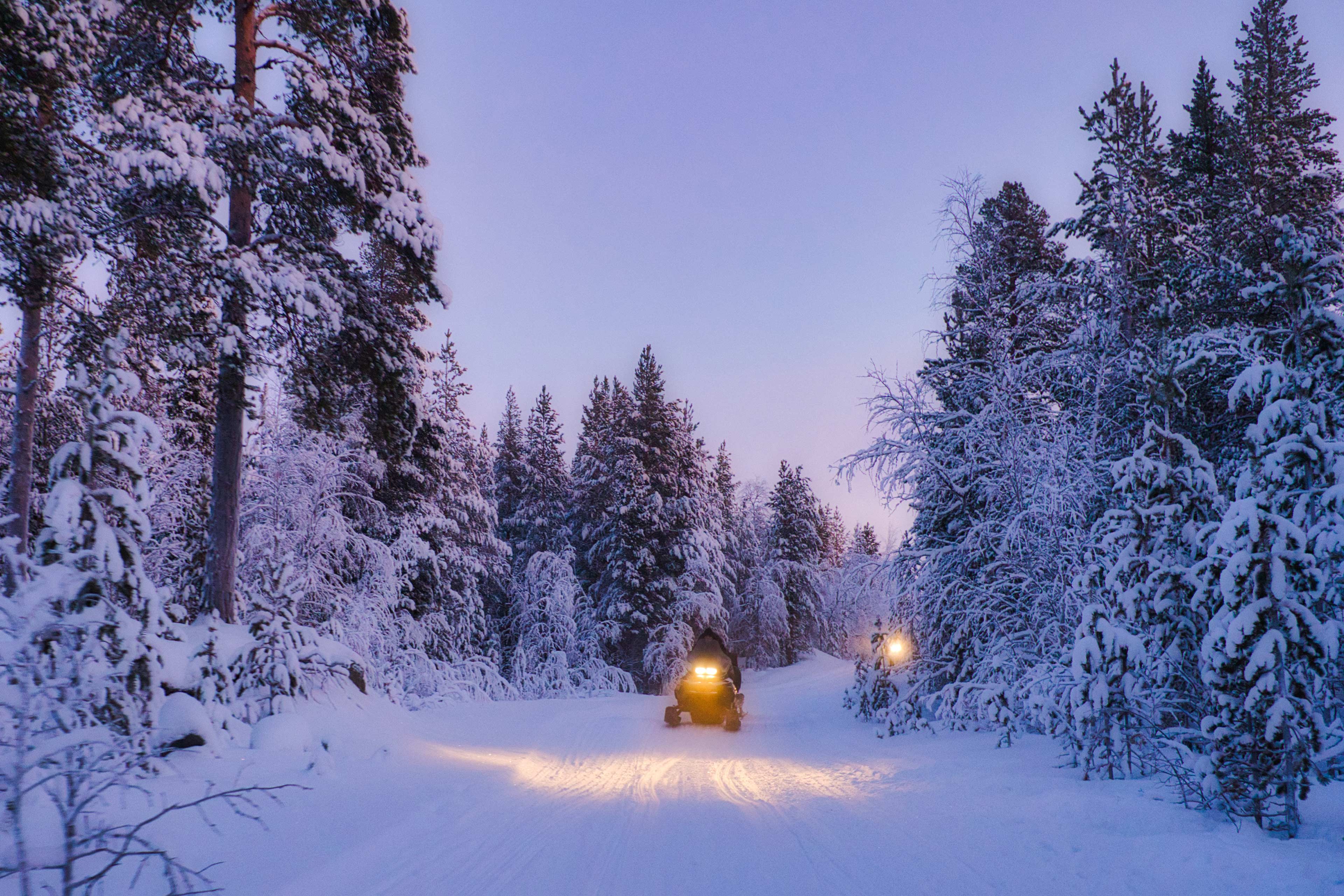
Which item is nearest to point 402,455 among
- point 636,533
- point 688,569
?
point 636,533

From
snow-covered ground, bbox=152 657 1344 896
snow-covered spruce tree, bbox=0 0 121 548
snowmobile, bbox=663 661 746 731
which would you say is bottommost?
snowmobile, bbox=663 661 746 731

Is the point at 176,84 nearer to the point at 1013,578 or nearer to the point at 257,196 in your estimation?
the point at 257,196

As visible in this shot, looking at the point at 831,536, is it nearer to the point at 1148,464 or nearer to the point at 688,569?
the point at 688,569

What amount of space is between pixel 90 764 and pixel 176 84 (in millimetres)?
7971

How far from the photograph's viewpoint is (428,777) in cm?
762

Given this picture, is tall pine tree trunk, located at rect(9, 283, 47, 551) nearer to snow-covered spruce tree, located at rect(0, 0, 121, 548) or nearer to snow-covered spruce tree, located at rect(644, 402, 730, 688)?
snow-covered spruce tree, located at rect(0, 0, 121, 548)

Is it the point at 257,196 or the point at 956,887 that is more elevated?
the point at 257,196

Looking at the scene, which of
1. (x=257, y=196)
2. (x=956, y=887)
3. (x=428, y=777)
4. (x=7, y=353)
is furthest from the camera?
(x=7, y=353)

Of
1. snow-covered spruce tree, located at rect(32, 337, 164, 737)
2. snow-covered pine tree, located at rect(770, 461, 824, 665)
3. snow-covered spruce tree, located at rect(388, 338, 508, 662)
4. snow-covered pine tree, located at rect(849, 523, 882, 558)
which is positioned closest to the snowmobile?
snow-covered spruce tree, located at rect(388, 338, 508, 662)

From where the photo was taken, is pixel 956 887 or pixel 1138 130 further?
pixel 1138 130

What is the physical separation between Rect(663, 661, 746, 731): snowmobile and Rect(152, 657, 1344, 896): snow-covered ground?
4.86 m

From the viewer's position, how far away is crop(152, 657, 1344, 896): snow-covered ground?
15.9 ft

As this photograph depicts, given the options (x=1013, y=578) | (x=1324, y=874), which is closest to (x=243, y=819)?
(x=1324, y=874)

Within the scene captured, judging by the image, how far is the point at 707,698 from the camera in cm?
1508
